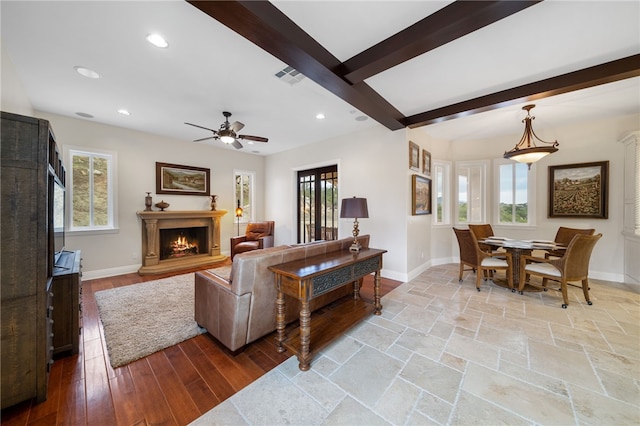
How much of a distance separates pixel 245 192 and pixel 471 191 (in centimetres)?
587

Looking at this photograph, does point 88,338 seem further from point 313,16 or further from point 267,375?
point 313,16

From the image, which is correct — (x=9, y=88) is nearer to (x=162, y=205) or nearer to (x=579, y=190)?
(x=162, y=205)

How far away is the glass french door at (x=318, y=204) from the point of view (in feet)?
18.1

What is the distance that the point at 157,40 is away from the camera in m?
2.17

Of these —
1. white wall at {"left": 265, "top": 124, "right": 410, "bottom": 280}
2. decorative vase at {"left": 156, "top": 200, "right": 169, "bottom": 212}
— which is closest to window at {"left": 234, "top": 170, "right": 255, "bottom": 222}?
decorative vase at {"left": 156, "top": 200, "right": 169, "bottom": 212}

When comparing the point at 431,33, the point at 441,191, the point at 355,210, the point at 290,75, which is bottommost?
the point at 355,210

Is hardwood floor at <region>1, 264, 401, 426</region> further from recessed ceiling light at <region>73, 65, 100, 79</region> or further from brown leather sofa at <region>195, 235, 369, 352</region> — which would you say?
recessed ceiling light at <region>73, 65, 100, 79</region>

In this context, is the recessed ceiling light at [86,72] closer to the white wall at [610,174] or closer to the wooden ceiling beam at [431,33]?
the wooden ceiling beam at [431,33]

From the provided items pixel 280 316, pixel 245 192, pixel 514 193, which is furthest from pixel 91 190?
pixel 514 193

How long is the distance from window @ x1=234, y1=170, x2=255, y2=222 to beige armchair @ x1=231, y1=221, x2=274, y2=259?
2.01 feet

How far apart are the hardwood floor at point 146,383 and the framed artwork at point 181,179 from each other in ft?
11.4

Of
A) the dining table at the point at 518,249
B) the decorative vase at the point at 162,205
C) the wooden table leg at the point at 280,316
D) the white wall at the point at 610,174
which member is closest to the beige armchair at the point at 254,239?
the decorative vase at the point at 162,205

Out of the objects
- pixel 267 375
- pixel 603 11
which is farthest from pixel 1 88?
pixel 603 11

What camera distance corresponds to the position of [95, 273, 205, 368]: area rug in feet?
7.31
